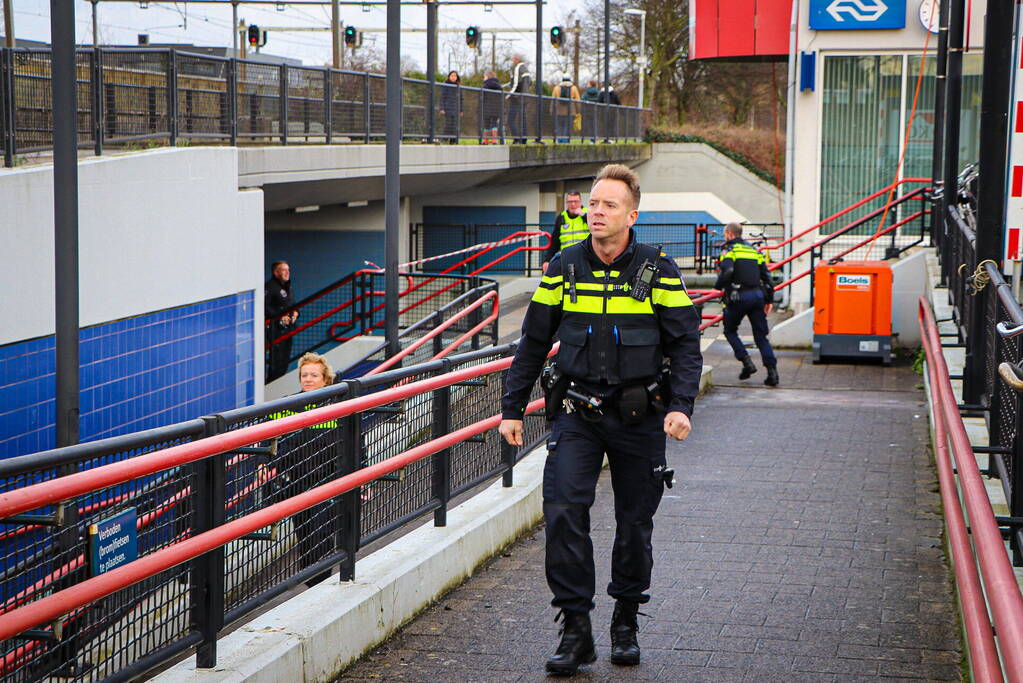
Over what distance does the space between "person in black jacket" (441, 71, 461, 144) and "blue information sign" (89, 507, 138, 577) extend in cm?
2083

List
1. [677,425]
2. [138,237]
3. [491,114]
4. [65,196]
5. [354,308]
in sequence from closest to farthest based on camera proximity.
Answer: [677,425], [65,196], [138,237], [354,308], [491,114]

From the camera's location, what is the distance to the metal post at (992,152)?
8.66 m

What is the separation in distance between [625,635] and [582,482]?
2.15 feet

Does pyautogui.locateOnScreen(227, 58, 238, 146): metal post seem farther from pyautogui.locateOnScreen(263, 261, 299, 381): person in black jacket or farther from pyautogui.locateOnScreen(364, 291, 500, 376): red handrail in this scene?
pyautogui.locateOnScreen(263, 261, 299, 381): person in black jacket

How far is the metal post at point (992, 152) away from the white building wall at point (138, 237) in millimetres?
6856

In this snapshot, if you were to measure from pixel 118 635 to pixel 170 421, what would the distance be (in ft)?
29.5

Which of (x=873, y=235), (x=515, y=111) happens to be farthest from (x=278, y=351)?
(x=515, y=111)

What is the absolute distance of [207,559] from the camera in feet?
15.0

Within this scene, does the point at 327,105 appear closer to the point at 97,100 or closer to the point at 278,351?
the point at 278,351

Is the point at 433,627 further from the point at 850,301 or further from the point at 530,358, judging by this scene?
the point at 850,301

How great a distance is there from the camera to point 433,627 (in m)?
5.83

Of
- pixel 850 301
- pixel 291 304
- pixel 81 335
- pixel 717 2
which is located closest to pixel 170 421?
pixel 81 335

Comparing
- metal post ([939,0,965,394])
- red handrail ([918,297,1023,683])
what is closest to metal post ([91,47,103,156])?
metal post ([939,0,965,394])

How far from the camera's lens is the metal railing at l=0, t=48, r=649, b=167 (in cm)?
1124
